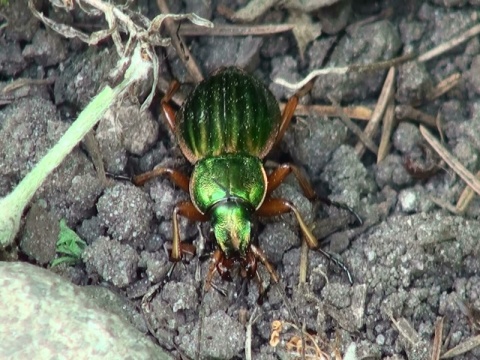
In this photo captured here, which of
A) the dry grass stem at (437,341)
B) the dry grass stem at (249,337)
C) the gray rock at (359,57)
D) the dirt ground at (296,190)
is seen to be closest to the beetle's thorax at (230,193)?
the dirt ground at (296,190)

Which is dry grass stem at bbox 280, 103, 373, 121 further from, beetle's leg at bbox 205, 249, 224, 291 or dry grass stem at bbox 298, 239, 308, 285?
beetle's leg at bbox 205, 249, 224, 291

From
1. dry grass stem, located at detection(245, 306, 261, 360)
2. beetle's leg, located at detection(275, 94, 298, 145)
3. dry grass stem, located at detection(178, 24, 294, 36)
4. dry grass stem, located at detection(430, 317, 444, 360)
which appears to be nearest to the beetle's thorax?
beetle's leg, located at detection(275, 94, 298, 145)

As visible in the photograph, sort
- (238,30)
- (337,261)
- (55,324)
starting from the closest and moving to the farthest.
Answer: (55,324) → (337,261) → (238,30)

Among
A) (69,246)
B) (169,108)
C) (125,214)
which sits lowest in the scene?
(69,246)

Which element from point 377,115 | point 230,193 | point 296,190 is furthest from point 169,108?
point 377,115

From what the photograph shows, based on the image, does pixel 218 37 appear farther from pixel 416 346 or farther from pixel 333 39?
pixel 416 346

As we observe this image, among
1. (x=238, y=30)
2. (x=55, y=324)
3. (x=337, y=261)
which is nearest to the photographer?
(x=55, y=324)

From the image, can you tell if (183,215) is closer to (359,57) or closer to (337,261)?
(337,261)
